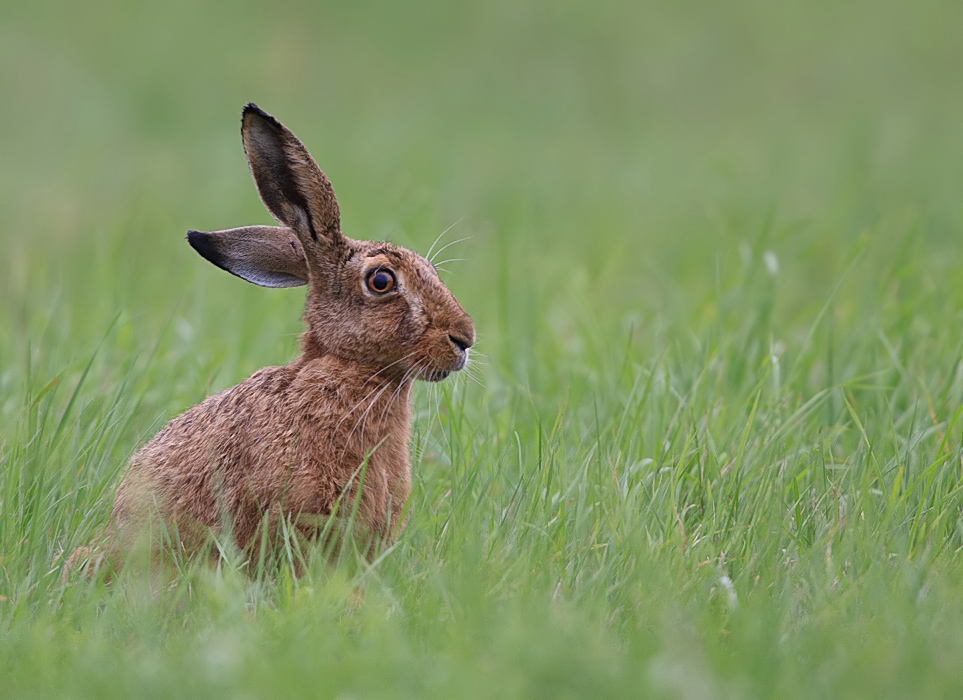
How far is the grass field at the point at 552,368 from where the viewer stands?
3.27 metres

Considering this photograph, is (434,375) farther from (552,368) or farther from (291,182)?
(552,368)

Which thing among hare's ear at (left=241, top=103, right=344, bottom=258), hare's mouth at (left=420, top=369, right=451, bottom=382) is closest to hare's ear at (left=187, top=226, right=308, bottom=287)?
hare's ear at (left=241, top=103, right=344, bottom=258)

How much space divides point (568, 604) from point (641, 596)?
0.22 metres

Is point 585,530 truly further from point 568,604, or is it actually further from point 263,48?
point 263,48

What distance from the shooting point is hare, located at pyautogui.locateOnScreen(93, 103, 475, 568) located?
4266mm

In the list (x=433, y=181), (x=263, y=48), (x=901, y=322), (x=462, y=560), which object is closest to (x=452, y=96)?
(x=263, y=48)

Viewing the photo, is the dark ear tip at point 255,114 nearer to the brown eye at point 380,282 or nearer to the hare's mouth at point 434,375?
the brown eye at point 380,282

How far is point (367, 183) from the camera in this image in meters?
10.5

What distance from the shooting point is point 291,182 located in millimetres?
4613

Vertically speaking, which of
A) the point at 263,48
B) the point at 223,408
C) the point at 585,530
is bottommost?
the point at 585,530

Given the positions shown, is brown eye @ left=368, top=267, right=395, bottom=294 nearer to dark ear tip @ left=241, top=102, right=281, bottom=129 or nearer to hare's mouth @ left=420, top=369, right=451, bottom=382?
hare's mouth @ left=420, top=369, right=451, bottom=382

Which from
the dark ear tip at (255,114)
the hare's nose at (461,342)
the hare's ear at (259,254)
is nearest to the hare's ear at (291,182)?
the dark ear tip at (255,114)

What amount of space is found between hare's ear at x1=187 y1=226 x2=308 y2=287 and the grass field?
27 cm

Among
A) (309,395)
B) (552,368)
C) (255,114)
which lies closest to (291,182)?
(255,114)
